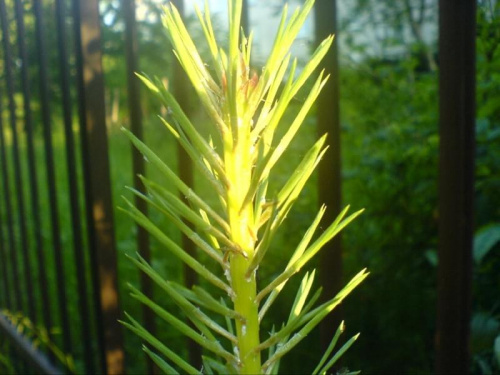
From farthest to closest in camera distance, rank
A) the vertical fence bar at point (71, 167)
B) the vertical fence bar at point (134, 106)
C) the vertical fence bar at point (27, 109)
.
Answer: the vertical fence bar at point (27, 109) < the vertical fence bar at point (71, 167) < the vertical fence bar at point (134, 106)

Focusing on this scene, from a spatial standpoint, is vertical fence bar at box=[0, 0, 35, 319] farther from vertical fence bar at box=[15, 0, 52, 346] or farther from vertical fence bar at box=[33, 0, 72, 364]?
vertical fence bar at box=[33, 0, 72, 364]

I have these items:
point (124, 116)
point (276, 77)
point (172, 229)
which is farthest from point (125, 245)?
point (124, 116)

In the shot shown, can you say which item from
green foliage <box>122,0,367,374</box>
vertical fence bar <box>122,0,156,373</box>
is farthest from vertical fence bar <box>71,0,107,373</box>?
green foliage <box>122,0,367,374</box>

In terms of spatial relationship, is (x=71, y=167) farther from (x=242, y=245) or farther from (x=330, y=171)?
(x=242, y=245)

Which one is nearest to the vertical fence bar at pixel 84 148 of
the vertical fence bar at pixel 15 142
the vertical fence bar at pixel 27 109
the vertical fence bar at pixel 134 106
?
the vertical fence bar at pixel 134 106

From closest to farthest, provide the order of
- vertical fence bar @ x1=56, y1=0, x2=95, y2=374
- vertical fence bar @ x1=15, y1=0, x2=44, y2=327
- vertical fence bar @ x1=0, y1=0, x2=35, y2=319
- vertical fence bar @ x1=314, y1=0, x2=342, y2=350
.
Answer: vertical fence bar @ x1=314, y1=0, x2=342, y2=350
vertical fence bar @ x1=56, y1=0, x2=95, y2=374
vertical fence bar @ x1=15, y1=0, x2=44, y2=327
vertical fence bar @ x1=0, y1=0, x2=35, y2=319

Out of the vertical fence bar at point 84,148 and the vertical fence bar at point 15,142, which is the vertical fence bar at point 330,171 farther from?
the vertical fence bar at point 15,142
